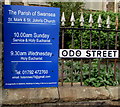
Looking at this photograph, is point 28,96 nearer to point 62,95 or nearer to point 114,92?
point 62,95

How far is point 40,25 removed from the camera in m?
2.13

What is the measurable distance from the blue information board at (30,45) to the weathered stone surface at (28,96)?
91 mm

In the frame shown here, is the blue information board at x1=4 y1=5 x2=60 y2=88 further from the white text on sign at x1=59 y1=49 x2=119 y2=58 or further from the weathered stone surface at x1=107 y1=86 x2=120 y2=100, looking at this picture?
the weathered stone surface at x1=107 y1=86 x2=120 y2=100

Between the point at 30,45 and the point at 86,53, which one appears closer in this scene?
the point at 30,45

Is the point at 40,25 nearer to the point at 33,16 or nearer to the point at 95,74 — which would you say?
the point at 33,16

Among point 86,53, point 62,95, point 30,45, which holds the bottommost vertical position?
point 62,95

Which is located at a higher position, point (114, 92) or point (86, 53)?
point (86, 53)

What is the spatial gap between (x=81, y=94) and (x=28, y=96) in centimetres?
77

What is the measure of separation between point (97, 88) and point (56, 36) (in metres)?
1.03

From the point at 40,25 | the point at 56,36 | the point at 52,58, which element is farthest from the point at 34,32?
the point at 52,58

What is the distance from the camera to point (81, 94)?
2.14 metres

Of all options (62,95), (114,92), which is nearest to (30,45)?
(62,95)

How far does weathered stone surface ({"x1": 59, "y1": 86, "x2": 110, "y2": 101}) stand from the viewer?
210 centimetres

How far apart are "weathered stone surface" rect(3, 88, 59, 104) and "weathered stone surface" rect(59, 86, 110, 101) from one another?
0.12 metres
